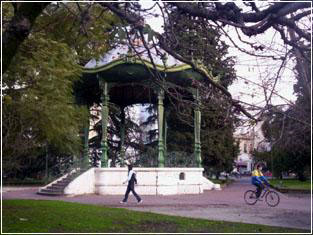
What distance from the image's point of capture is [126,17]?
23.8 ft

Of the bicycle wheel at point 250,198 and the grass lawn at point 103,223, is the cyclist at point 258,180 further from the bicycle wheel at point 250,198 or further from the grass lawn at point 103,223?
the grass lawn at point 103,223

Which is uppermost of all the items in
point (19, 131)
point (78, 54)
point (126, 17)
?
point (78, 54)

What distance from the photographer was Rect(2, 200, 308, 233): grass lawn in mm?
10734

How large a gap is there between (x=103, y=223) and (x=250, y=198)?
10.5 metres

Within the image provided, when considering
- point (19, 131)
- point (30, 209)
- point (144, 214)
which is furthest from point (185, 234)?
point (19, 131)

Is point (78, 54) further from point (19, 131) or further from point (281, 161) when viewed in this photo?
point (281, 161)

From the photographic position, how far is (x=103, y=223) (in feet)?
38.2

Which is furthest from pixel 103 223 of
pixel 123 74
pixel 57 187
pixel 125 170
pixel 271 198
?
pixel 123 74

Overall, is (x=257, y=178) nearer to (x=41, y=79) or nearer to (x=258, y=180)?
(x=258, y=180)

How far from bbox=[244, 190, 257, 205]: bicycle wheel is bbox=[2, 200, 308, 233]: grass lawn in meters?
7.65

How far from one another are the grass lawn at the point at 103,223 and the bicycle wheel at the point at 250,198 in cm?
765

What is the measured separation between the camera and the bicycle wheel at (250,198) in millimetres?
20422

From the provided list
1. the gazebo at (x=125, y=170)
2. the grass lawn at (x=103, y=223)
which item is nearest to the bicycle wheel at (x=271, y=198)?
the gazebo at (x=125, y=170)

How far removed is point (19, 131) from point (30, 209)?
2357 mm
